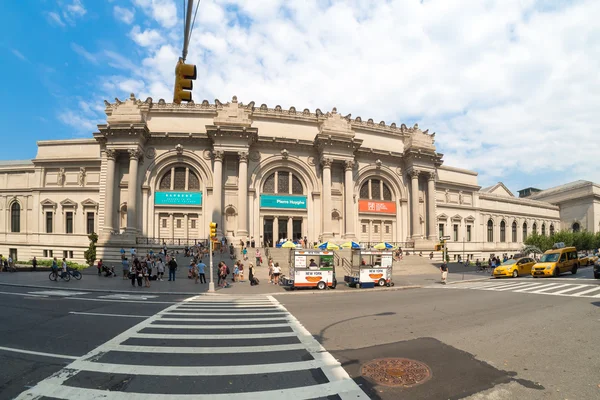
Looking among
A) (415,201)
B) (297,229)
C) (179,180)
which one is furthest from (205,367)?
(415,201)

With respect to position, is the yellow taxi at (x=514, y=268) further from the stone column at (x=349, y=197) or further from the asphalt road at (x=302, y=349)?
the stone column at (x=349, y=197)

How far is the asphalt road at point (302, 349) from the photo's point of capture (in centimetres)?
483

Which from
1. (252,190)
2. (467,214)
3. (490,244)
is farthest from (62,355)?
(490,244)

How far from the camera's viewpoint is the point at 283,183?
40.0 meters

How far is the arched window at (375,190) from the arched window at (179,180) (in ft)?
68.7

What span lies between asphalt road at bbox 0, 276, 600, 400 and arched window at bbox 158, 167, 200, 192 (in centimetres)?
2668

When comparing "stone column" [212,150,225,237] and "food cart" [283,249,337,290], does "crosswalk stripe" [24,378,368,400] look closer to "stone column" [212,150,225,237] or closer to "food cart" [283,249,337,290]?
"food cart" [283,249,337,290]

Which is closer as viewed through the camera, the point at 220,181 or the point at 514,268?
the point at 514,268

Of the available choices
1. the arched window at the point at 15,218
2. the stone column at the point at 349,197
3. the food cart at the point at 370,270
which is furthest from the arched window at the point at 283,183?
the arched window at the point at 15,218

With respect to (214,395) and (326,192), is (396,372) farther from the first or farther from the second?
(326,192)

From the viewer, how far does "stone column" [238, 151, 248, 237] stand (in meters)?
35.6

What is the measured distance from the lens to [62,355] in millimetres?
6371

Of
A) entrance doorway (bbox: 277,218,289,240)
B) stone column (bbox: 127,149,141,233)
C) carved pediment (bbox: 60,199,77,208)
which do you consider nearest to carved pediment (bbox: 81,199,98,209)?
carved pediment (bbox: 60,199,77,208)

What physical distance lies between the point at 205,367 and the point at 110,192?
115 feet
